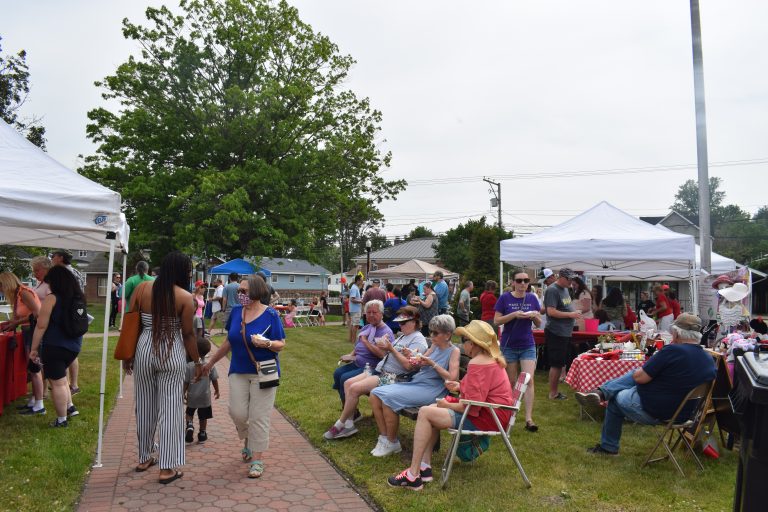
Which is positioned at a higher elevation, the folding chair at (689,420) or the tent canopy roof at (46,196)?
the tent canopy roof at (46,196)

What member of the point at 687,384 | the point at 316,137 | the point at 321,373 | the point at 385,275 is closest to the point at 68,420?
the point at 321,373

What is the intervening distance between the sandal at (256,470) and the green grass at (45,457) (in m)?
1.23

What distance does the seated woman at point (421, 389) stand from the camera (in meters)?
5.23

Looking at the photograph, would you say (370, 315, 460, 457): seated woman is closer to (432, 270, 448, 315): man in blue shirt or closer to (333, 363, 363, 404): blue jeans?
(333, 363, 363, 404): blue jeans

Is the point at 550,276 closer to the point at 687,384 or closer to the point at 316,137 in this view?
the point at 687,384

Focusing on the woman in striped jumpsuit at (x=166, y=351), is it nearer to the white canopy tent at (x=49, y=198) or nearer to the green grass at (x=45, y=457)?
the white canopy tent at (x=49, y=198)

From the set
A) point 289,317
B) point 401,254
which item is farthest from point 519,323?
point 401,254

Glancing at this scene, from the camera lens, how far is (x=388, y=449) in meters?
5.34

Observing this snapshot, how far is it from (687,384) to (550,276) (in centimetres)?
533

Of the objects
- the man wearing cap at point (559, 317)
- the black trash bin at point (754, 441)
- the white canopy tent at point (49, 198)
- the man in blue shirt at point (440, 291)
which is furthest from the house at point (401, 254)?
the black trash bin at point (754, 441)

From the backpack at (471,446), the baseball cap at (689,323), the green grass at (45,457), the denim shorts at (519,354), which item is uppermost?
the baseball cap at (689,323)

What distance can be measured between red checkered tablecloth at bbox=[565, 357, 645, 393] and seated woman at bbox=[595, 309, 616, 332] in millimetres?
3648

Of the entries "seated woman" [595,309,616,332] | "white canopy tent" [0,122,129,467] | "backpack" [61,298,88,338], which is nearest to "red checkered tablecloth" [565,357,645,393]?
"seated woman" [595,309,616,332]

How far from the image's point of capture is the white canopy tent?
4664 mm
